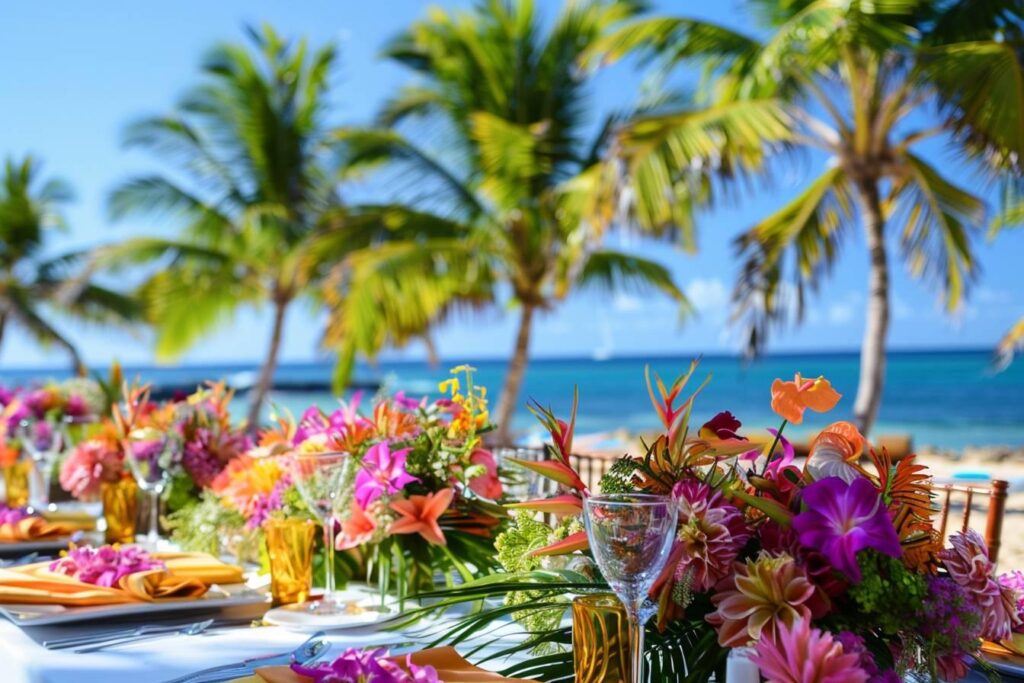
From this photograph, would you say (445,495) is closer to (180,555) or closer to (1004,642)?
(180,555)

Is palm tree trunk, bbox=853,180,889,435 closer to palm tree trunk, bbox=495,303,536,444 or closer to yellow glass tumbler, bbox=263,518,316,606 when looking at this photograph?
palm tree trunk, bbox=495,303,536,444

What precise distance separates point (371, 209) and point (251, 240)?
4.17 metres

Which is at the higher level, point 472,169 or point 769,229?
point 472,169

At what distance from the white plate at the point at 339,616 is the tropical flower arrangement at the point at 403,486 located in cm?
5

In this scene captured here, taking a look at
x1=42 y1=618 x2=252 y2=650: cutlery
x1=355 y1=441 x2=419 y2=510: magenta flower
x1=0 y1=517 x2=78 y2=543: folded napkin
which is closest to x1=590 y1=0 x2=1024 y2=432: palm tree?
x1=0 y1=517 x2=78 y2=543: folded napkin

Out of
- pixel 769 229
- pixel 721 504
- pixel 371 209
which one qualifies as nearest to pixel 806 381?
pixel 721 504

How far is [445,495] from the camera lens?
182cm

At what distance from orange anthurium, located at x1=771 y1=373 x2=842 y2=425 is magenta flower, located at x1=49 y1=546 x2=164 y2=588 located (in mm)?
1267

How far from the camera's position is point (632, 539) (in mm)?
1023

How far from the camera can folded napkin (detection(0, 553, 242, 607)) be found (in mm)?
1778

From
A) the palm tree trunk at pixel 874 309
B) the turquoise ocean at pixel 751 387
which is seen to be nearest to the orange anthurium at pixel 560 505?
the palm tree trunk at pixel 874 309

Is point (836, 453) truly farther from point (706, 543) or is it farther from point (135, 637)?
point (135, 637)

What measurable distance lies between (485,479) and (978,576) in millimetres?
1004

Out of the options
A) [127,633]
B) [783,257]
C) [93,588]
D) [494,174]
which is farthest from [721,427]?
[494,174]
